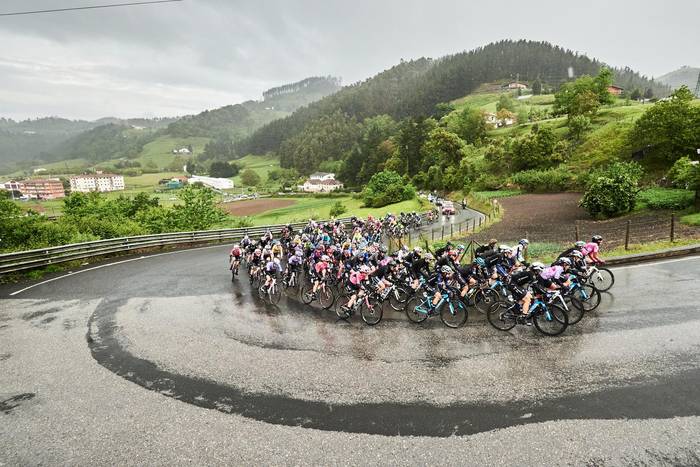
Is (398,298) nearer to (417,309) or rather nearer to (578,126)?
(417,309)

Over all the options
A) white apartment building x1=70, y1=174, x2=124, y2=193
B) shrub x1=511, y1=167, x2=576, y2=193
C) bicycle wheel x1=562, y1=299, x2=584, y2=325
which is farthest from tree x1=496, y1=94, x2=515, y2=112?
white apartment building x1=70, y1=174, x2=124, y2=193

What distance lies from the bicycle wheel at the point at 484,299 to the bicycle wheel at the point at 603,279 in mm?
3054

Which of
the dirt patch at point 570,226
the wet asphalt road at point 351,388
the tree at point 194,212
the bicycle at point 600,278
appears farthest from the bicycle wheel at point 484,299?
the tree at point 194,212

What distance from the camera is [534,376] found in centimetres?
709

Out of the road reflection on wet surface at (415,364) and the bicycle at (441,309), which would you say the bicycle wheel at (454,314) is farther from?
the road reflection on wet surface at (415,364)

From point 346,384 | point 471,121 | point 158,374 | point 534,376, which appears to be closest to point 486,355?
point 534,376

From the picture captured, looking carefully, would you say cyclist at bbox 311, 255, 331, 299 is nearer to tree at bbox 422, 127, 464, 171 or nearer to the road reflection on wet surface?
the road reflection on wet surface

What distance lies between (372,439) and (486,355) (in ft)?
11.5

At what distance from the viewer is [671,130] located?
1527 inches

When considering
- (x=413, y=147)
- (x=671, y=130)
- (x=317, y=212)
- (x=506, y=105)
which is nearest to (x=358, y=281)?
(x=671, y=130)

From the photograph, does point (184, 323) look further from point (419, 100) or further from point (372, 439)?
point (419, 100)

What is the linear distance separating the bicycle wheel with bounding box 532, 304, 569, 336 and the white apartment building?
577 feet

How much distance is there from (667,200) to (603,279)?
17953 millimetres

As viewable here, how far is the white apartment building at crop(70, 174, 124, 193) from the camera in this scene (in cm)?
15488
